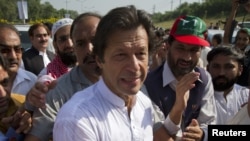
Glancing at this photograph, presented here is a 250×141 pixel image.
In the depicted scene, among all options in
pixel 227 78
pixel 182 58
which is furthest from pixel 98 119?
pixel 227 78

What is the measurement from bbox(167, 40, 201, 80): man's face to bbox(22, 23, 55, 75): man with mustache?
289 centimetres

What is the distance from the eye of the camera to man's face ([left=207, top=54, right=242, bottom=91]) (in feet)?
10.9

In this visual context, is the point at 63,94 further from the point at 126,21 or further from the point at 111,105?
the point at 126,21

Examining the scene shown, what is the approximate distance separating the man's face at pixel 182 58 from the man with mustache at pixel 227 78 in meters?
0.69

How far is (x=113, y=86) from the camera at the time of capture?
5.46ft

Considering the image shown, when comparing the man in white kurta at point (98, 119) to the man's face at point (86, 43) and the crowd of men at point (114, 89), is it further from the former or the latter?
the man's face at point (86, 43)

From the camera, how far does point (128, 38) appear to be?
159 cm

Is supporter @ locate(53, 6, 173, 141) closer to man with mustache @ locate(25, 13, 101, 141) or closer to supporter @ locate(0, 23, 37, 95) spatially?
man with mustache @ locate(25, 13, 101, 141)

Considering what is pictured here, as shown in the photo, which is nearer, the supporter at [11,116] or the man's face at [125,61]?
the man's face at [125,61]

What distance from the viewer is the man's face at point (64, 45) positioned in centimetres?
320

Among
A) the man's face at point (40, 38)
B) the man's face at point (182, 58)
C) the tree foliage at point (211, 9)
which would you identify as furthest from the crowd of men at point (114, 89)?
the tree foliage at point (211, 9)

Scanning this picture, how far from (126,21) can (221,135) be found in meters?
1.06

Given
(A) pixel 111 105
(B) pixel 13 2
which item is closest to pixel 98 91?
(A) pixel 111 105

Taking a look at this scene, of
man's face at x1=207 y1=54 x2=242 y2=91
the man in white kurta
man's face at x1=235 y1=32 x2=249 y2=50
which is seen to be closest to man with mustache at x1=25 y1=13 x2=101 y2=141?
the man in white kurta
